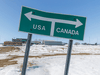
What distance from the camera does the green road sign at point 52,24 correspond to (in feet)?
5.78

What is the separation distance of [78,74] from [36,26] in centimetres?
630

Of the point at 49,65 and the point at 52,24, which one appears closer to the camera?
the point at 52,24

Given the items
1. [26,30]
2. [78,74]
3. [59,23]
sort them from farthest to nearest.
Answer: [78,74] < [59,23] < [26,30]

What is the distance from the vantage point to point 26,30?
1.76 metres

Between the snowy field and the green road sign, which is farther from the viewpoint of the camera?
the snowy field

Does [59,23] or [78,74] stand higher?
[59,23]

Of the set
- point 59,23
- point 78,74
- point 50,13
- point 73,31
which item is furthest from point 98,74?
point 50,13

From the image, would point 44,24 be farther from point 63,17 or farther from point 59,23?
point 63,17

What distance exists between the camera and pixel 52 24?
6.07ft

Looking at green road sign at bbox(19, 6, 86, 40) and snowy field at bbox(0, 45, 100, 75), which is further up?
green road sign at bbox(19, 6, 86, 40)

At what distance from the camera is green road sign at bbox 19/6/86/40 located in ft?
5.78

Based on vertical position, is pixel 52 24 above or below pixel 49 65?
above

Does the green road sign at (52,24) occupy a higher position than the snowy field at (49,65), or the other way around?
the green road sign at (52,24)

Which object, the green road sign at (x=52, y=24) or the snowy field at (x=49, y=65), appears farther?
the snowy field at (x=49, y=65)
